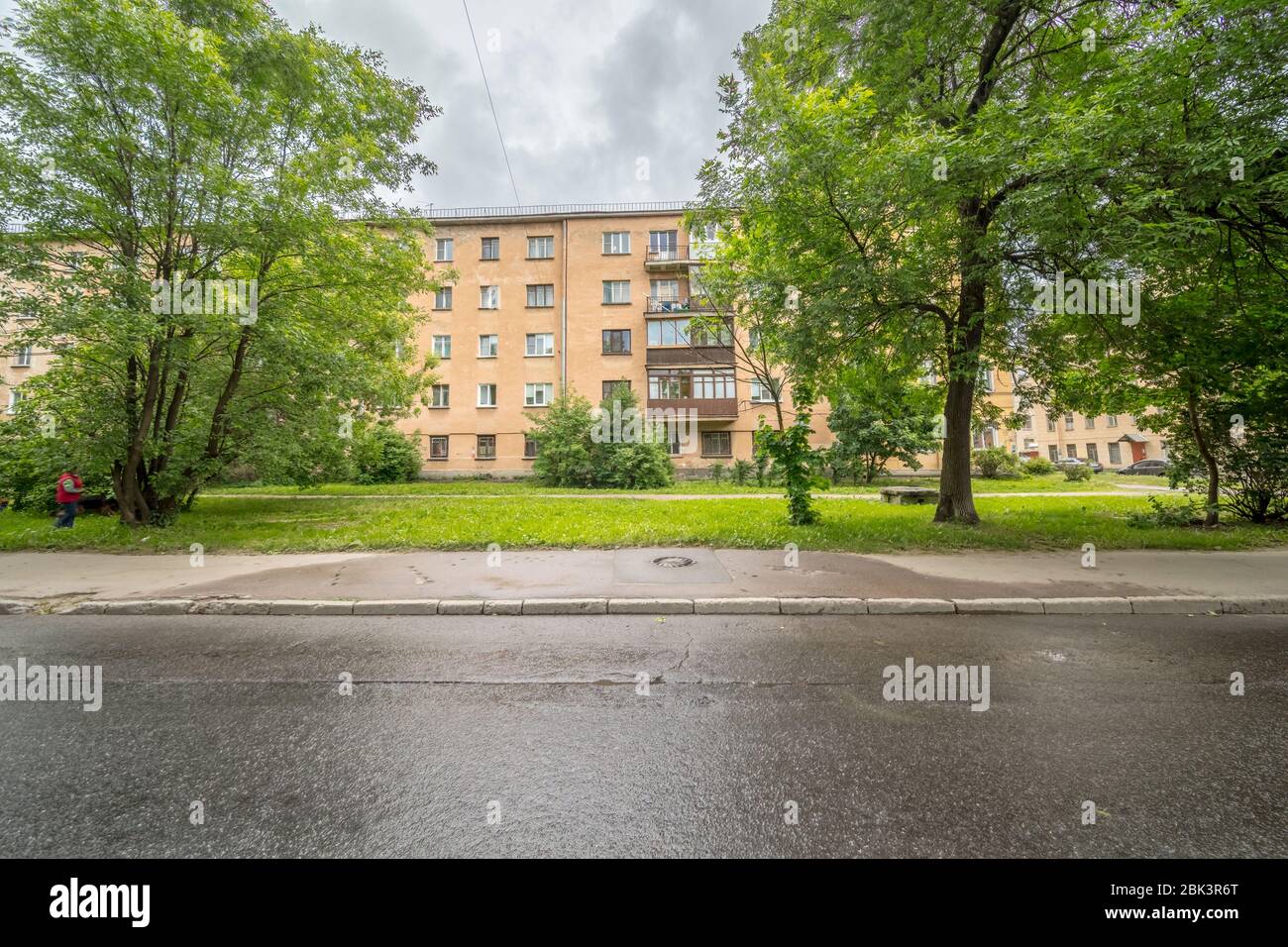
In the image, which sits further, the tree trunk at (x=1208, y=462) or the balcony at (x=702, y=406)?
the balcony at (x=702, y=406)

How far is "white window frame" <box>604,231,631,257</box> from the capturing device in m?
31.4

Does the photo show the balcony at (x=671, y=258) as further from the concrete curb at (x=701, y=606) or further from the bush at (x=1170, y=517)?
the concrete curb at (x=701, y=606)

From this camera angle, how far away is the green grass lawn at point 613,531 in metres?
9.05

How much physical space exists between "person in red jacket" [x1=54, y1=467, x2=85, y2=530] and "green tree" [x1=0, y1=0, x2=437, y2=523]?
1182 millimetres

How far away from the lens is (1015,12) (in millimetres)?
8766

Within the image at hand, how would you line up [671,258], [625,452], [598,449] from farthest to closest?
[671,258] → [598,449] → [625,452]

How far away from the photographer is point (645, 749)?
9.86ft

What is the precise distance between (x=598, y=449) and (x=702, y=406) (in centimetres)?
881

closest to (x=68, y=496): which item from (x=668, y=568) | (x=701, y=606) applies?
(x=668, y=568)

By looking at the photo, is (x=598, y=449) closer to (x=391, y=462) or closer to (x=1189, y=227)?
(x=391, y=462)

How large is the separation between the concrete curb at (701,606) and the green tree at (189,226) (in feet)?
18.5

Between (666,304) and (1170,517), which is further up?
(666,304)

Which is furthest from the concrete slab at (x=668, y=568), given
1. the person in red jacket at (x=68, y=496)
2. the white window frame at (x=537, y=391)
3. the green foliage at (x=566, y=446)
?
the white window frame at (x=537, y=391)

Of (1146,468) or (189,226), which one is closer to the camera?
(189,226)
